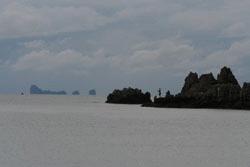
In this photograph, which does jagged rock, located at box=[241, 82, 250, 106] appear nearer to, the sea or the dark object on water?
the dark object on water

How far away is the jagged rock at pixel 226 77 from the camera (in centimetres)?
16425

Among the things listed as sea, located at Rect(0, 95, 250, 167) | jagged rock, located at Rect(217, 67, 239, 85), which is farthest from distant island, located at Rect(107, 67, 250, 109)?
sea, located at Rect(0, 95, 250, 167)

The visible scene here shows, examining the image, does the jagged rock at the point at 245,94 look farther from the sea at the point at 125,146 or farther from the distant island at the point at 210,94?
the sea at the point at 125,146

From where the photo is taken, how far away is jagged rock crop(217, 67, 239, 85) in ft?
539

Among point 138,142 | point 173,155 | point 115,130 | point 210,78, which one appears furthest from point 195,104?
point 173,155

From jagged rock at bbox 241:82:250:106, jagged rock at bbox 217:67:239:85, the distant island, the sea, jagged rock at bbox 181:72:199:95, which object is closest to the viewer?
the sea

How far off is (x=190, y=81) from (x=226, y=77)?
43.8 ft

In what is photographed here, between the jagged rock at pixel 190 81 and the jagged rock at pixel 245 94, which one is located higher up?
the jagged rock at pixel 190 81

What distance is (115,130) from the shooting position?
9081 cm

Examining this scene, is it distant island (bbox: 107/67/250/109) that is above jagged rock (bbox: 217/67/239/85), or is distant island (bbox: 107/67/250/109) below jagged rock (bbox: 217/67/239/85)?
below

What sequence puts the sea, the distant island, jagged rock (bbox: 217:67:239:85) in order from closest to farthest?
the sea → the distant island → jagged rock (bbox: 217:67:239:85)

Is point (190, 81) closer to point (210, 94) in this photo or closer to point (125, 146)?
point (210, 94)

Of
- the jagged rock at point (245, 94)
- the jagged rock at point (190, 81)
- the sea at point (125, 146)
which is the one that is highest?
the jagged rock at point (190, 81)

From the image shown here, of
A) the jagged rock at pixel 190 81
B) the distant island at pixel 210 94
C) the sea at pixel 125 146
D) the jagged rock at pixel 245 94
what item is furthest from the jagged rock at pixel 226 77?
the sea at pixel 125 146
